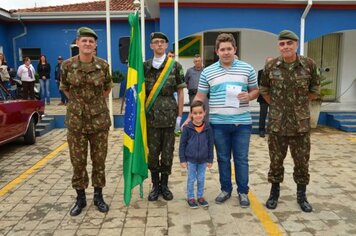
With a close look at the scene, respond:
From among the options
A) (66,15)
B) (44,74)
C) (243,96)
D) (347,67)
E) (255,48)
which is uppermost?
(66,15)

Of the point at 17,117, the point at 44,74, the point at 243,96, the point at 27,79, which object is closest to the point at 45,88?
the point at 44,74

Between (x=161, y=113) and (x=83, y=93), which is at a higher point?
(x=83, y=93)

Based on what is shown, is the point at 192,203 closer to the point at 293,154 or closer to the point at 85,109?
the point at 293,154

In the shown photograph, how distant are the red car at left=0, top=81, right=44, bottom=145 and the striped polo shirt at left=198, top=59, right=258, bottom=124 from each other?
13.3 ft

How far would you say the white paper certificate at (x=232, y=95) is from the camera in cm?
397

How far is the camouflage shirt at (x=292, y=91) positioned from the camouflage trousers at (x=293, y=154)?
121 mm

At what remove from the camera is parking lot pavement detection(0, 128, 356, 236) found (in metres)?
3.66

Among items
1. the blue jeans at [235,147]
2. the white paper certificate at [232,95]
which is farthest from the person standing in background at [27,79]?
the white paper certificate at [232,95]

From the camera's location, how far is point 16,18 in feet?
46.1

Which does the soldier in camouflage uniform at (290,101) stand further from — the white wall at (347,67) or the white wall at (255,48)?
the white wall at (347,67)

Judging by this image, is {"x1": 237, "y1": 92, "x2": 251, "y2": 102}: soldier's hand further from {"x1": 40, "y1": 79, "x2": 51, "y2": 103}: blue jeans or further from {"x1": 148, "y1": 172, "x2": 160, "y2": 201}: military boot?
{"x1": 40, "y1": 79, "x2": 51, "y2": 103}: blue jeans

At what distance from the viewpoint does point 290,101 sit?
393 centimetres

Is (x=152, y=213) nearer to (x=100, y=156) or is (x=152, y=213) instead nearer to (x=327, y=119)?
(x=100, y=156)

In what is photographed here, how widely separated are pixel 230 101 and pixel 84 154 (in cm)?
174
